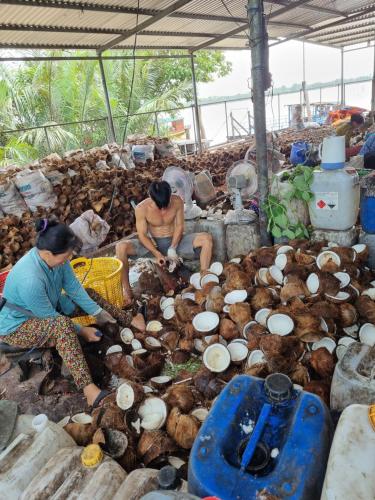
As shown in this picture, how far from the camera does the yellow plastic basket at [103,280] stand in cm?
357

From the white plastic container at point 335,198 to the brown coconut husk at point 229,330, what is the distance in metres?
1.74

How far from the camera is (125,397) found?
7.75ft

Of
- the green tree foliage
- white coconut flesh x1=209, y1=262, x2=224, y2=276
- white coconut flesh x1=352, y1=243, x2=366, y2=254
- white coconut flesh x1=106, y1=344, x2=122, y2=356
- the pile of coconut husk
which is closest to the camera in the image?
the pile of coconut husk

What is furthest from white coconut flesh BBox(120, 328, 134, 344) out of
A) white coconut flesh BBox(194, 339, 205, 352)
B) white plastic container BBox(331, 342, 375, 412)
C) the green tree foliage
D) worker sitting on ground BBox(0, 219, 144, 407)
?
the green tree foliage

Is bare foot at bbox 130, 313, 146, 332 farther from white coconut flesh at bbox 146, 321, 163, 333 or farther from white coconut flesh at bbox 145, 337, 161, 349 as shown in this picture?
white coconut flesh at bbox 145, 337, 161, 349

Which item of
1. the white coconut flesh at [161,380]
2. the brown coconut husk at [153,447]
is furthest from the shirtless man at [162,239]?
the brown coconut husk at [153,447]

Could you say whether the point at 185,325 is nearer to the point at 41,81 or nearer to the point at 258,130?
the point at 258,130

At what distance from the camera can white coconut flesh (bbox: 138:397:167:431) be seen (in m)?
2.21

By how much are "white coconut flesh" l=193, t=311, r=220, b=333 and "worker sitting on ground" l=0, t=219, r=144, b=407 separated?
90 centimetres

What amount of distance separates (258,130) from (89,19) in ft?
13.8

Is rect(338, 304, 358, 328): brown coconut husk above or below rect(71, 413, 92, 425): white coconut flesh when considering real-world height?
above

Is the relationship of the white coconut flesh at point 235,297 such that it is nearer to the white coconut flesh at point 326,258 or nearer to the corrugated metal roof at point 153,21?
the white coconut flesh at point 326,258

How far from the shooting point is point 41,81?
11023 millimetres

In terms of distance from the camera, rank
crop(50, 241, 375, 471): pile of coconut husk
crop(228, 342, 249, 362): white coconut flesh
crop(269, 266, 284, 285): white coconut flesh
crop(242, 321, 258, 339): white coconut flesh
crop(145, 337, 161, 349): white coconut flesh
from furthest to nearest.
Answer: crop(269, 266, 284, 285): white coconut flesh < crop(145, 337, 161, 349): white coconut flesh < crop(242, 321, 258, 339): white coconut flesh < crop(228, 342, 249, 362): white coconut flesh < crop(50, 241, 375, 471): pile of coconut husk
